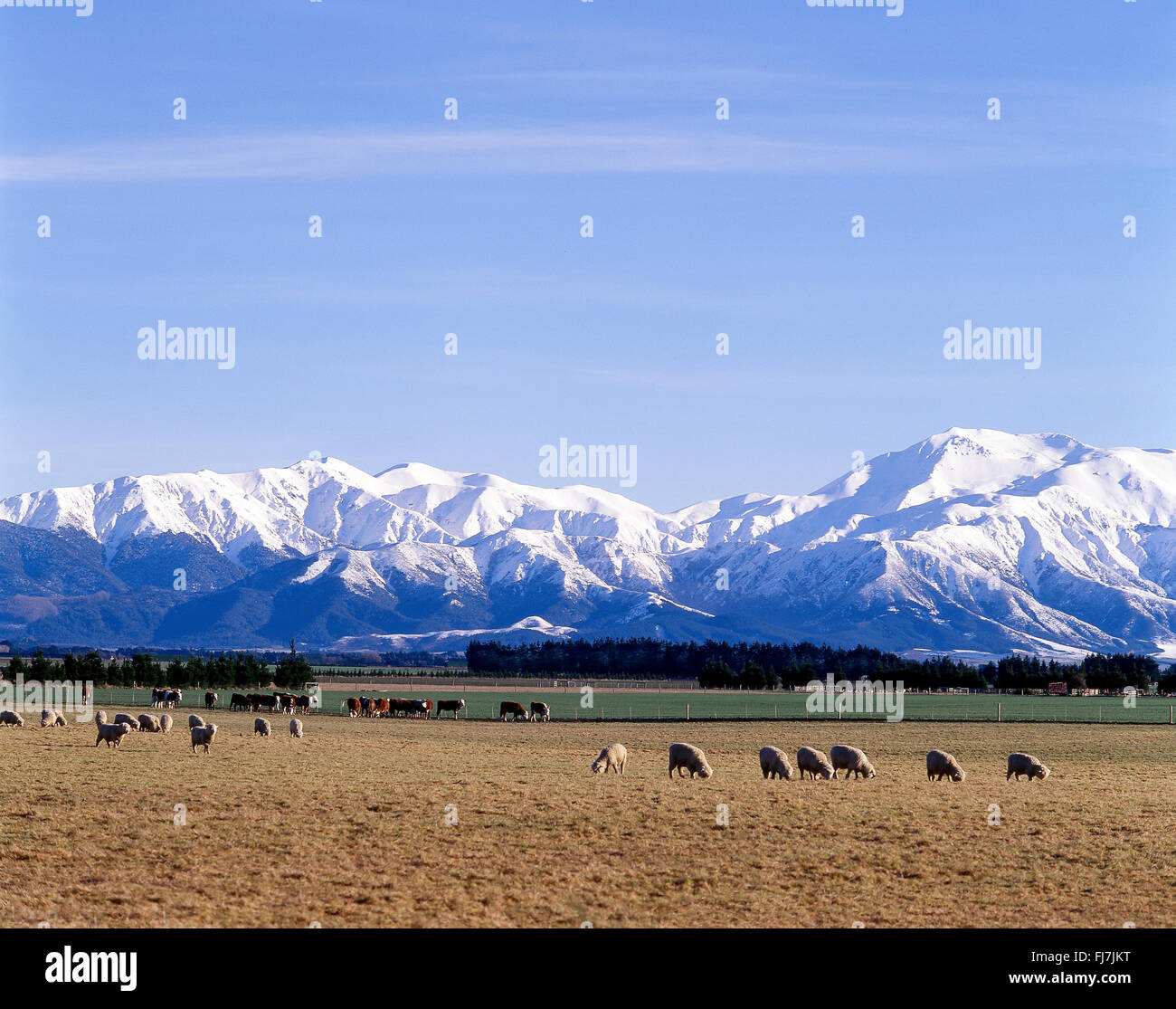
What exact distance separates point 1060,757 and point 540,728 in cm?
3302

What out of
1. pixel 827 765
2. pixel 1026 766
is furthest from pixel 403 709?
pixel 1026 766

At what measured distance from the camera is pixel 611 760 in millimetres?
42938

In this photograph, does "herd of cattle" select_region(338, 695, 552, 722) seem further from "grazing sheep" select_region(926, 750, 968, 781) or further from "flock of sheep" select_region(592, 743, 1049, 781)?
"grazing sheep" select_region(926, 750, 968, 781)

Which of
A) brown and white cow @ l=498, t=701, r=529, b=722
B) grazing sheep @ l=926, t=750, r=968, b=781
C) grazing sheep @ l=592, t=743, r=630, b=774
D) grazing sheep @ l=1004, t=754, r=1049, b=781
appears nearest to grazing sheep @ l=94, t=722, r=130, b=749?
grazing sheep @ l=592, t=743, r=630, b=774

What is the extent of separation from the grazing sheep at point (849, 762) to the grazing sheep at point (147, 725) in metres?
34.7

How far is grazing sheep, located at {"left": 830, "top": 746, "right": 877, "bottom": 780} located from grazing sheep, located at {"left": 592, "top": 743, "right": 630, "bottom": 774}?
636 cm

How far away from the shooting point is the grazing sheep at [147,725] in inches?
2491

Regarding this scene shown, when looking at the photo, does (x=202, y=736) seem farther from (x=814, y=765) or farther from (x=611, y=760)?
(x=814, y=765)

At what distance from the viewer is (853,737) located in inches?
2650

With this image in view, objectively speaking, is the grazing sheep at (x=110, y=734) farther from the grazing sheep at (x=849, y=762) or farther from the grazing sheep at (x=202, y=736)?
the grazing sheep at (x=849, y=762)

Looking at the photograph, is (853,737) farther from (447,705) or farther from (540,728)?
(447,705)

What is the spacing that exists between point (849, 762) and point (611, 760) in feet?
23.7

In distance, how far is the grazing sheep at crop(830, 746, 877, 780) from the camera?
40750mm
